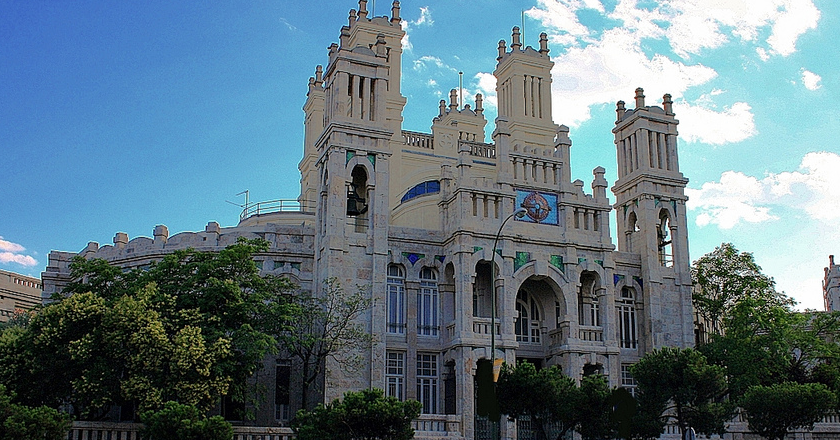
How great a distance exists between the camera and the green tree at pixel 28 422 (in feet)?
93.3

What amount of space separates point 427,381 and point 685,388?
11.9 m

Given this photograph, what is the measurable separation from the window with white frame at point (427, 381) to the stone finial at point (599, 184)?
11.9 meters

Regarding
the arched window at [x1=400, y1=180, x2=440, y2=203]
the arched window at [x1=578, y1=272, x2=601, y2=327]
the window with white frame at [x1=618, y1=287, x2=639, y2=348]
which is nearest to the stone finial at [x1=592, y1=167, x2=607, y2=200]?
the arched window at [x1=578, y1=272, x2=601, y2=327]

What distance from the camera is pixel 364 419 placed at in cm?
2962

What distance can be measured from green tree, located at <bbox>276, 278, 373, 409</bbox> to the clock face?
9484 mm

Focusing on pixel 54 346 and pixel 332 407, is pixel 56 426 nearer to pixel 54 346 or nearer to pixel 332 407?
pixel 54 346

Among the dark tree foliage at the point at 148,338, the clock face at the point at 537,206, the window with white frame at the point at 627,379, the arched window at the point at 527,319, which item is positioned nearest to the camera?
the dark tree foliage at the point at 148,338

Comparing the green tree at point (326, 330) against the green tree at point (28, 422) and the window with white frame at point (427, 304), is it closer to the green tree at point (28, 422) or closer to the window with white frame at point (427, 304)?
the window with white frame at point (427, 304)

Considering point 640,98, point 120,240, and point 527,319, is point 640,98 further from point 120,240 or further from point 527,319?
point 120,240

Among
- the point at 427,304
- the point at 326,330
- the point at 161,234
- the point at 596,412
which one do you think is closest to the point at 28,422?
the point at 326,330

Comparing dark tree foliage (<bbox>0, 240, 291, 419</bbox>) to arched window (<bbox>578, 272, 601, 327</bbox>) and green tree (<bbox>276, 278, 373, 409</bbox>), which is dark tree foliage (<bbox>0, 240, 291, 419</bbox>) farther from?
arched window (<bbox>578, 272, 601, 327</bbox>)

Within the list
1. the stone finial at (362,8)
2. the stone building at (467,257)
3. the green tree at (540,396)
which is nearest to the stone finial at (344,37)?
the stone building at (467,257)

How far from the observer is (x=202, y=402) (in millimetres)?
32938

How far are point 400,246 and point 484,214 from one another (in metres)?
4.30
